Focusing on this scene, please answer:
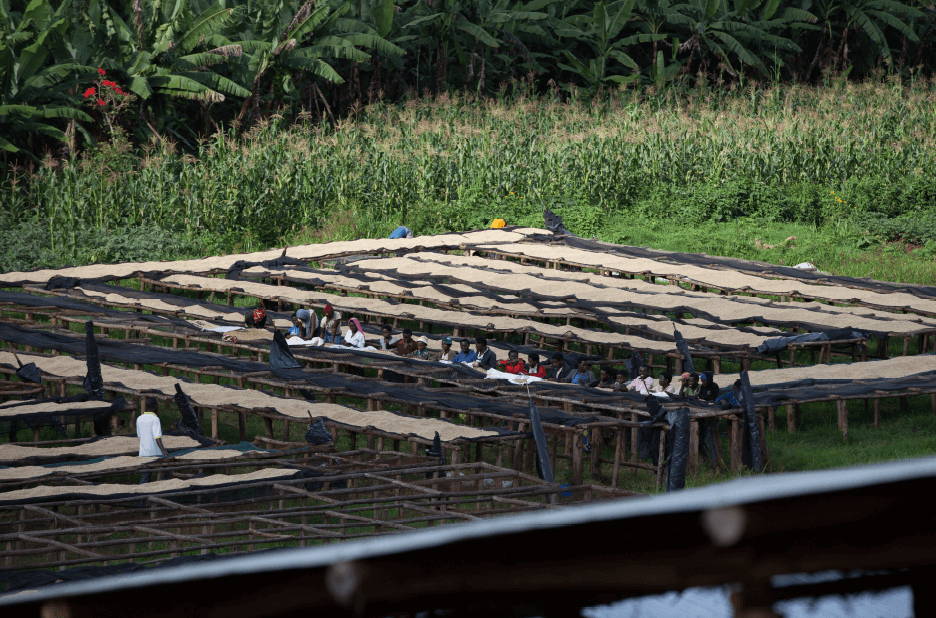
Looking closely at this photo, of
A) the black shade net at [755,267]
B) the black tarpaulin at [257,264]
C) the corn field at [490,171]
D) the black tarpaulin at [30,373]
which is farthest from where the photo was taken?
the corn field at [490,171]

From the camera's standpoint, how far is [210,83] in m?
25.9

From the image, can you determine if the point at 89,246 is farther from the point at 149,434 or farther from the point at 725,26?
the point at 725,26

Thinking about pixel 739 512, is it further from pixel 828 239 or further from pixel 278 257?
pixel 828 239

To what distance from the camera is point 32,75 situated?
22.9m

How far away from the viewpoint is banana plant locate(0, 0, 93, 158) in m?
22.0

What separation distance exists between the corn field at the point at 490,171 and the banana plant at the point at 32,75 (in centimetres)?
112

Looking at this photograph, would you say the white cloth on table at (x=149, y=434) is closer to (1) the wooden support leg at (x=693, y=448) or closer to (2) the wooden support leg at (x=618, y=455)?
(2) the wooden support leg at (x=618, y=455)

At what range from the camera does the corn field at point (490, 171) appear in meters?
22.5

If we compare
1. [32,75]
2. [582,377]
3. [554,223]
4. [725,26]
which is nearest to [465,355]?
[582,377]

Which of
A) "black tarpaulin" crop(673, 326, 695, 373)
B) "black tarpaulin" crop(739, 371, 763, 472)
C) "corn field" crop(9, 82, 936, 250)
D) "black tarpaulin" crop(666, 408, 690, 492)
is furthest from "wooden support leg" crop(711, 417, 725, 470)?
"corn field" crop(9, 82, 936, 250)

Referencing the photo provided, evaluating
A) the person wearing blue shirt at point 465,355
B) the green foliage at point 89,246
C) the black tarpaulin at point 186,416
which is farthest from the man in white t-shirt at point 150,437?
the green foliage at point 89,246

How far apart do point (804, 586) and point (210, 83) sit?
2596 cm

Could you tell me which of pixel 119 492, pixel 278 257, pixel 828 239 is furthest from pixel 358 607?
pixel 828 239

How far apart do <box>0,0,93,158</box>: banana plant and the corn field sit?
112 centimetres
